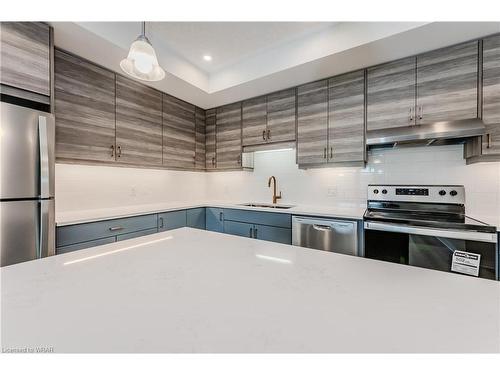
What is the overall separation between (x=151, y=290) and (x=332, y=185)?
2556mm

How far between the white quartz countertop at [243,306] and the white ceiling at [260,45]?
194 cm

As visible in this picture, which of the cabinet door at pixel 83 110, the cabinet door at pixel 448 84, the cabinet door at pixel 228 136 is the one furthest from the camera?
the cabinet door at pixel 228 136

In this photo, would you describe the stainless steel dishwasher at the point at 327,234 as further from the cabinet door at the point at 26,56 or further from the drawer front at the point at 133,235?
the cabinet door at the point at 26,56

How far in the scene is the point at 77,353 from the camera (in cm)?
38

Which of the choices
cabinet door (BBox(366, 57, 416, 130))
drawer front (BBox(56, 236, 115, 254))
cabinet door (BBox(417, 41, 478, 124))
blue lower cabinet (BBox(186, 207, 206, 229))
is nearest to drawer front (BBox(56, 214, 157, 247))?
drawer front (BBox(56, 236, 115, 254))

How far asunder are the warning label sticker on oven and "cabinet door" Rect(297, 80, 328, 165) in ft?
4.55

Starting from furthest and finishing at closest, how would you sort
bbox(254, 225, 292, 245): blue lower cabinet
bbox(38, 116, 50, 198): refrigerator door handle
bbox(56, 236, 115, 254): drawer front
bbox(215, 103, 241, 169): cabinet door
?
bbox(215, 103, 241, 169): cabinet door, bbox(254, 225, 292, 245): blue lower cabinet, bbox(56, 236, 115, 254): drawer front, bbox(38, 116, 50, 198): refrigerator door handle

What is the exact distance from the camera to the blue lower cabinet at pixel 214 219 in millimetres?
3022

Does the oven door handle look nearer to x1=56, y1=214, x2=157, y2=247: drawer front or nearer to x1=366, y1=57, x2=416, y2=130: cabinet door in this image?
x1=366, y1=57, x2=416, y2=130: cabinet door

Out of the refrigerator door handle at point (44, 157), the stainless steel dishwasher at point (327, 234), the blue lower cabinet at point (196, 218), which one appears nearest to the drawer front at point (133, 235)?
the blue lower cabinet at point (196, 218)

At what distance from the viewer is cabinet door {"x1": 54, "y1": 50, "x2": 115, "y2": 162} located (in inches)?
80.9

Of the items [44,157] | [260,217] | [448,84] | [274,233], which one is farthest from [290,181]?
[44,157]

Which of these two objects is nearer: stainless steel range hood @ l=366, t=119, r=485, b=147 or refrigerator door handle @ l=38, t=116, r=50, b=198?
refrigerator door handle @ l=38, t=116, r=50, b=198
